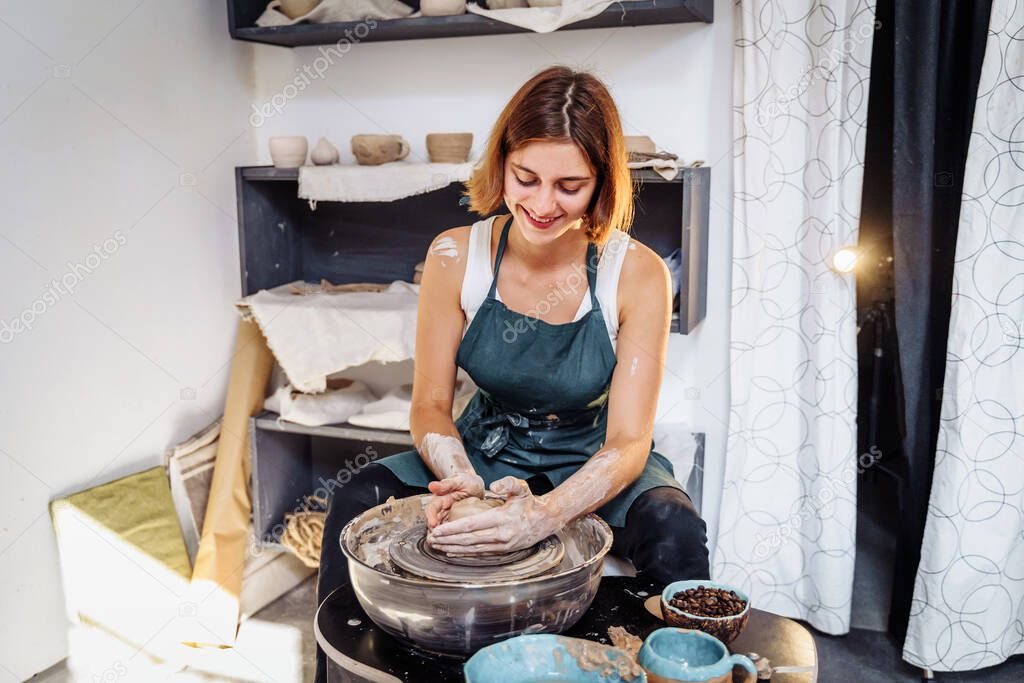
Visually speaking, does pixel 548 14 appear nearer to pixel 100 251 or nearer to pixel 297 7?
pixel 297 7

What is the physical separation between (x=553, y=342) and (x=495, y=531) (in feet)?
1.72

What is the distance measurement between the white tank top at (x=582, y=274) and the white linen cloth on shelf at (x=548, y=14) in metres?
0.58

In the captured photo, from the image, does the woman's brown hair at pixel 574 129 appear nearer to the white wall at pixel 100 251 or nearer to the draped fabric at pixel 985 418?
the draped fabric at pixel 985 418

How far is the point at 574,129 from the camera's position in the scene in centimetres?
151

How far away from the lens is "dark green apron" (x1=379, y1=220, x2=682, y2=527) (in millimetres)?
1677

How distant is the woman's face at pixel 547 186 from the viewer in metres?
1.52

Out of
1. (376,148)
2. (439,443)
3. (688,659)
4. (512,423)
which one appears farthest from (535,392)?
(376,148)

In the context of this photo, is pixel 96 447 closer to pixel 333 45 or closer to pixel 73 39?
pixel 73 39

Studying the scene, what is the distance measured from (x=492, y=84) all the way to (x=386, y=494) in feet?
4.26

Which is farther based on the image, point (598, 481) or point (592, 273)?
point (592, 273)

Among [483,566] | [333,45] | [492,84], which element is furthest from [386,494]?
[333,45]

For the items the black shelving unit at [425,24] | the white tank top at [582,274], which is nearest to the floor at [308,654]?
the white tank top at [582,274]

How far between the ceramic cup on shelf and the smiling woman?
0.65 metres

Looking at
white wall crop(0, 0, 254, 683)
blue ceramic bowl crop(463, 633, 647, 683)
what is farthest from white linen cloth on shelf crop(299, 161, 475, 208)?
blue ceramic bowl crop(463, 633, 647, 683)
